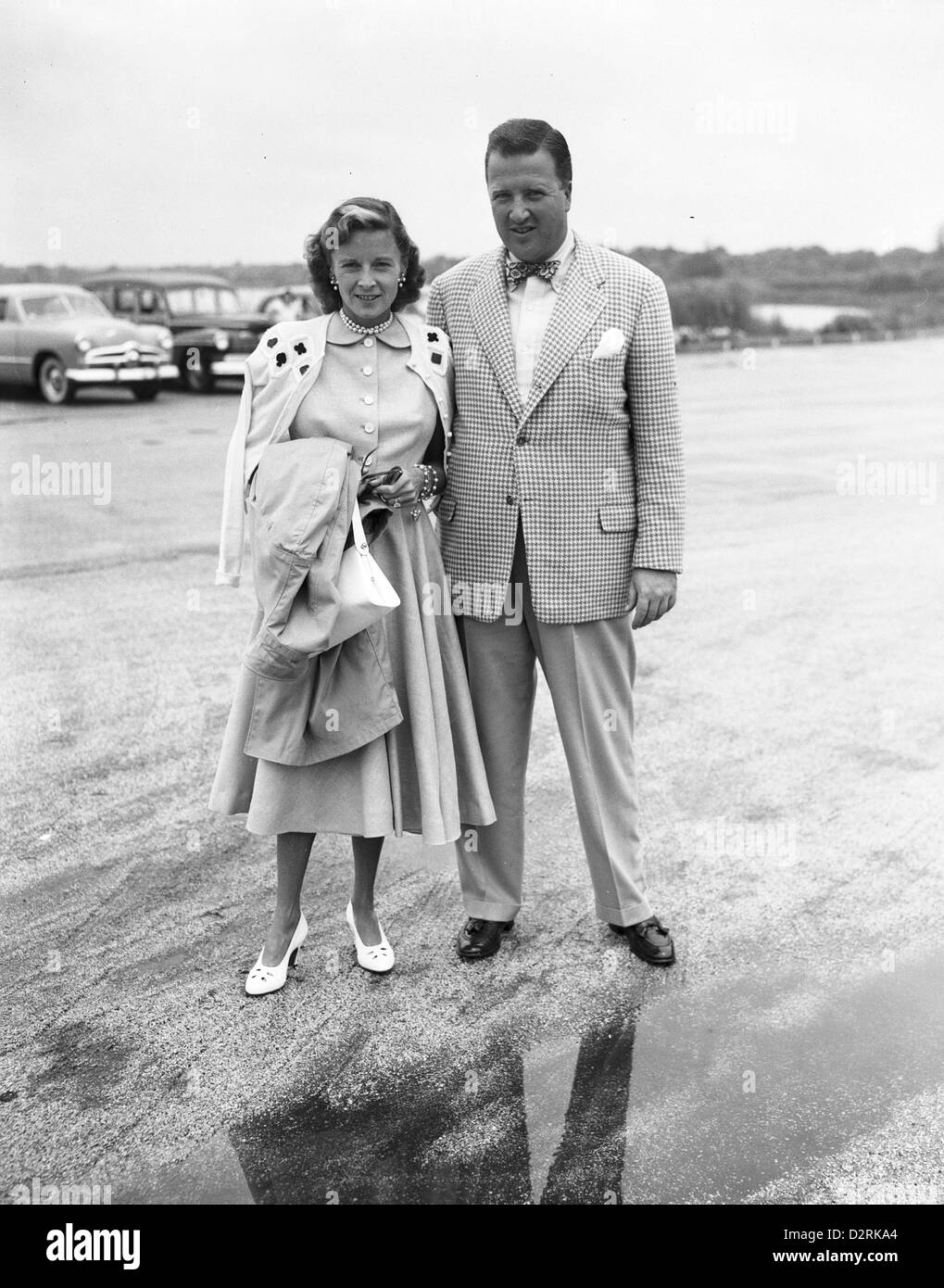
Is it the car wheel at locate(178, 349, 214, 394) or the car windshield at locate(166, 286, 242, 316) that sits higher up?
the car windshield at locate(166, 286, 242, 316)

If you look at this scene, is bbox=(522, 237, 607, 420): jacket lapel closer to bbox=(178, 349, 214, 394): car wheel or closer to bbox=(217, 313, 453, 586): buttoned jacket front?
bbox=(217, 313, 453, 586): buttoned jacket front

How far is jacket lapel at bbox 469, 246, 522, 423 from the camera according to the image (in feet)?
10.6

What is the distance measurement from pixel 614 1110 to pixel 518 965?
2.23ft

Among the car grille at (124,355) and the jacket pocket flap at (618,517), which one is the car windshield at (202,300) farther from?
the jacket pocket flap at (618,517)

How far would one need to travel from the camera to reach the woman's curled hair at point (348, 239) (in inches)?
118

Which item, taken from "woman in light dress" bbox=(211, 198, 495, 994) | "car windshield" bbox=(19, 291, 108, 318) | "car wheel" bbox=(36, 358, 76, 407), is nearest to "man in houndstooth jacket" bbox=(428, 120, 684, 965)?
"woman in light dress" bbox=(211, 198, 495, 994)

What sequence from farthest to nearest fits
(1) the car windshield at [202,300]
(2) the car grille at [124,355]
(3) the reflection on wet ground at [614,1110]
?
(1) the car windshield at [202,300] < (2) the car grille at [124,355] < (3) the reflection on wet ground at [614,1110]

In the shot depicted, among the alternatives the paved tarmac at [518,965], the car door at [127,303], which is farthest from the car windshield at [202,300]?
the paved tarmac at [518,965]

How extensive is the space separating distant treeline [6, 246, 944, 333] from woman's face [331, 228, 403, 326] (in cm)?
2025

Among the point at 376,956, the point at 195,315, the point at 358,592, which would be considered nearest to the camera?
the point at 358,592

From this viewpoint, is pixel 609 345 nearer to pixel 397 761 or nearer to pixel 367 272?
pixel 367 272

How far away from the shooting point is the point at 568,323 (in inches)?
Result: 125

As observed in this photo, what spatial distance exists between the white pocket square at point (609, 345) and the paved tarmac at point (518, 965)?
162cm

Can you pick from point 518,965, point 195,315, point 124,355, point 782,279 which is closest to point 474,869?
point 518,965
